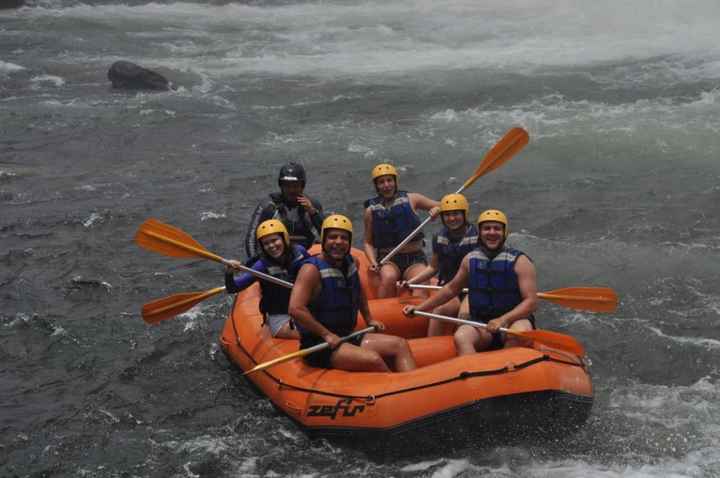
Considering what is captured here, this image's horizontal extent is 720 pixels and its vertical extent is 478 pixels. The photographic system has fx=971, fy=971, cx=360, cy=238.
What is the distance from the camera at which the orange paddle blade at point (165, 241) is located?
7020mm

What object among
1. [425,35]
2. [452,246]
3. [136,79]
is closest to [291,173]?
[452,246]

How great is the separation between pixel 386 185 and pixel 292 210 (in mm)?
760

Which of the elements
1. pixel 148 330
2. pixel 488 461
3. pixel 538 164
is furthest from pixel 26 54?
pixel 488 461

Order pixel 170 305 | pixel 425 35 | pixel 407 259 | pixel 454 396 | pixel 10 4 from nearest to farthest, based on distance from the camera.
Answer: pixel 454 396
pixel 170 305
pixel 407 259
pixel 425 35
pixel 10 4

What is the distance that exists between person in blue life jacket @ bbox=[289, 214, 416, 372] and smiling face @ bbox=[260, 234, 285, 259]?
1.24ft

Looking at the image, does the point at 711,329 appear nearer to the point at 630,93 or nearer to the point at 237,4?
the point at 630,93

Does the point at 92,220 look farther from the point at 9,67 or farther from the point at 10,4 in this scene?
the point at 10,4

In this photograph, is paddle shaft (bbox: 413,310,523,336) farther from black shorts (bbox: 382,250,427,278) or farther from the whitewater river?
black shorts (bbox: 382,250,427,278)

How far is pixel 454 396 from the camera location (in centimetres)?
570

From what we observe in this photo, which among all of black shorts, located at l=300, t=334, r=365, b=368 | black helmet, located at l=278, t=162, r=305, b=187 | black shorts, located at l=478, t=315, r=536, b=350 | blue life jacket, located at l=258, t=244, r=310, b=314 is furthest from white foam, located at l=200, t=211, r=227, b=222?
black shorts, located at l=478, t=315, r=536, b=350

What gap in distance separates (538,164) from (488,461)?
7.28 meters

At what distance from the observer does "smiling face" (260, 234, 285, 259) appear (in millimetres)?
6352

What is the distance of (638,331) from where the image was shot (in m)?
7.98

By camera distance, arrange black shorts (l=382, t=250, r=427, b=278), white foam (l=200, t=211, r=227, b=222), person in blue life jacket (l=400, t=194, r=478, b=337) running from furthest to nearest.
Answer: white foam (l=200, t=211, r=227, b=222) < black shorts (l=382, t=250, r=427, b=278) < person in blue life jacket (l=400, t=194, r=478, b=337)
